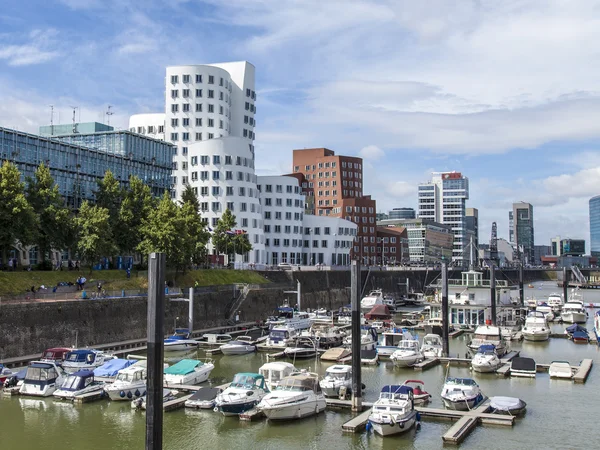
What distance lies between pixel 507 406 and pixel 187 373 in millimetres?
23384

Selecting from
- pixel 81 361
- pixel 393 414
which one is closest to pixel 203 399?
pixel 393 414

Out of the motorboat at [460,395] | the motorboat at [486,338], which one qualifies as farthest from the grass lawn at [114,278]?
the motorboat at [460,395]

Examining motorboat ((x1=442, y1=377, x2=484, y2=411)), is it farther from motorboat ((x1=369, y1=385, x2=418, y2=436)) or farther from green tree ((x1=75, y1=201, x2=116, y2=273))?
green tree ((x1=75, y1=201, x2=116, y2=273))

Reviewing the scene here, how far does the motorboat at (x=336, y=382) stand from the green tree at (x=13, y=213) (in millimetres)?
39395

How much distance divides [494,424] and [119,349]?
38.3 meters

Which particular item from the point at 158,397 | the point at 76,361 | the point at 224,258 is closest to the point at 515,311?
the point at 224,258

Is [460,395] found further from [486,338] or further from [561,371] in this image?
[486,338]

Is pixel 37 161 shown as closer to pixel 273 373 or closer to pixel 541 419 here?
pixel 273 373

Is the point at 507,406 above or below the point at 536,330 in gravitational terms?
below

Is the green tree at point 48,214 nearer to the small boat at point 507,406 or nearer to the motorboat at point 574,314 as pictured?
the small boat at point 507,406

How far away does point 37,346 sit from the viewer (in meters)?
58.5

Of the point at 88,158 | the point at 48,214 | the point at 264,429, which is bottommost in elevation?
the point at 264,429

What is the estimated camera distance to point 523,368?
5569cm

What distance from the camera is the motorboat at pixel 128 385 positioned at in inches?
1790
